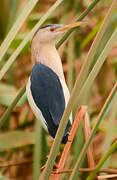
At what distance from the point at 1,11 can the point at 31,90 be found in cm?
95

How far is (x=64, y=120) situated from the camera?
0.57 m

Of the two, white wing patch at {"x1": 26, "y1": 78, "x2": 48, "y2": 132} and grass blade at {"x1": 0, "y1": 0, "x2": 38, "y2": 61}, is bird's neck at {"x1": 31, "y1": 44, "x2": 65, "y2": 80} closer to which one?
white wing patch at {"x1": 26, "y1": 78, "x2": 48, "y2": 132}

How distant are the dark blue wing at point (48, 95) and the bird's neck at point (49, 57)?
0.01m

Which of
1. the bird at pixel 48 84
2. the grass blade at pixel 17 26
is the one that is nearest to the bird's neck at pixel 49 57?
the bird at pixel 48 84

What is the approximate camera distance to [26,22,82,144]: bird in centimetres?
83

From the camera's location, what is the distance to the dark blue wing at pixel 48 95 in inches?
32.3

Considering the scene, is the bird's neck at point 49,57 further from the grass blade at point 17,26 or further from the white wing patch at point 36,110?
the grass blade at point 17,26

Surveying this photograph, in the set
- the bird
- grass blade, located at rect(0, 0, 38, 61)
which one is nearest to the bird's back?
the bird

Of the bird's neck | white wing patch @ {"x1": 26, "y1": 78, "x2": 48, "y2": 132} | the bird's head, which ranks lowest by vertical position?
white wing patch @ {"x1": 26, "y1": 78, "x2": 48, "y2": 132}

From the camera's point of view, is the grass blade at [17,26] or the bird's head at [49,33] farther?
the bird's head at [49,33]

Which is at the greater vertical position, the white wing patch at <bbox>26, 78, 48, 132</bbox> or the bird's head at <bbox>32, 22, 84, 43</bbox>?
the bird's head at <bbox>32, 22, 84, 43</bbox>

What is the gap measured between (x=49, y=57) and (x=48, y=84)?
0.08 m

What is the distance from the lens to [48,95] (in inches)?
33.8

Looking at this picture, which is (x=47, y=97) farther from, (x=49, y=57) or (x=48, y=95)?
(x=49, y=57)
